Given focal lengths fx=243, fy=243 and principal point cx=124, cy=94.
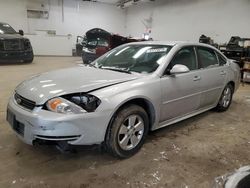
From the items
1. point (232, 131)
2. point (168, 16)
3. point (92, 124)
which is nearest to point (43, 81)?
point (92, 124)

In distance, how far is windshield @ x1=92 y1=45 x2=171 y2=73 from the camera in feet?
9.23

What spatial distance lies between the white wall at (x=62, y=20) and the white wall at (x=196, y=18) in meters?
1.95

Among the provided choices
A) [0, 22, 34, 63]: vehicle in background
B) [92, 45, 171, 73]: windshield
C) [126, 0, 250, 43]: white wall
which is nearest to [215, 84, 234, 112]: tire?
[92, 45, 171, 73]: windshield

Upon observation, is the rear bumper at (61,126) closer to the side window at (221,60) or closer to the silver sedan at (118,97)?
the silver sedan at (118,97)

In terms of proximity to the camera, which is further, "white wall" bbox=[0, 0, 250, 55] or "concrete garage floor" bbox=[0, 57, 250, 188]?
"white wall" bbox=[0, 0, 250, 55]

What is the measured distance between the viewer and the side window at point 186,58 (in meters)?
2.92

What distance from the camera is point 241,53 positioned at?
24.8ft

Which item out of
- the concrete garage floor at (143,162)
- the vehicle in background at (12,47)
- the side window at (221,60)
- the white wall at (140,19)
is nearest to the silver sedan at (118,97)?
the concrete garage floor at (143,162)

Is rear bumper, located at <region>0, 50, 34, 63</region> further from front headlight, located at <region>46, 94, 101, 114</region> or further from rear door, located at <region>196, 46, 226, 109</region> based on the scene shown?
front headlight, located at <region>46, 94, 101, 114</region>

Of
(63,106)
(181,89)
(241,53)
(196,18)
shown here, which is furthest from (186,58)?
(196,18)

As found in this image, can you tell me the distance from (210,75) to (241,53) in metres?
4.89

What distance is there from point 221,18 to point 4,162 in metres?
10.5

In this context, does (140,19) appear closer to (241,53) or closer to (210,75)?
(241,53)

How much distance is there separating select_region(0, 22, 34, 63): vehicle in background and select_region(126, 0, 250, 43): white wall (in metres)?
7.53
